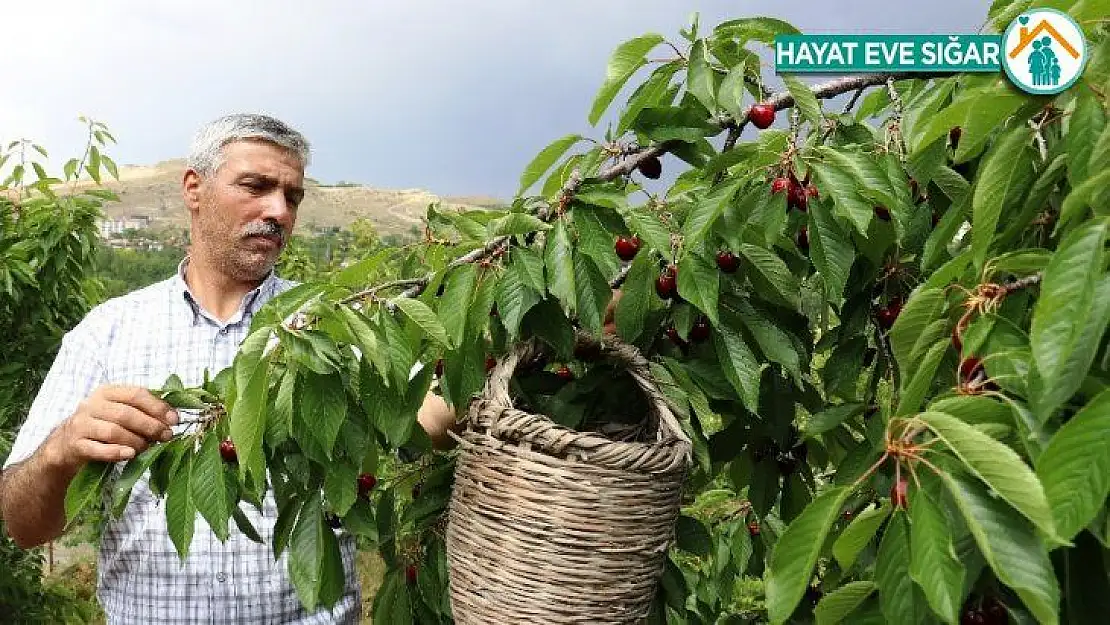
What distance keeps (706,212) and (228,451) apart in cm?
81

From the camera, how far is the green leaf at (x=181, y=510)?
1.39 meters

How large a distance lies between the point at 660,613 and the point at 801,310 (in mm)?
600

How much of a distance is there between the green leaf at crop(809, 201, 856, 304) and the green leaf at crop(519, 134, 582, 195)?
41 centimetres

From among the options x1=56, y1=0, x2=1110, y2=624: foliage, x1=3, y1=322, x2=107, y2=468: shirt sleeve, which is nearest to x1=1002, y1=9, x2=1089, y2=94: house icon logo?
x1=56, y1=0, x2=1110, y2=624: foliage

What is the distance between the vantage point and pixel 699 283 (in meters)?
1.45

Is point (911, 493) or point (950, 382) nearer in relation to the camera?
point (911, 493)

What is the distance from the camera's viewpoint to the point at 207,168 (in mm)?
2590

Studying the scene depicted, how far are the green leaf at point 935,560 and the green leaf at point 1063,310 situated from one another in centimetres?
12

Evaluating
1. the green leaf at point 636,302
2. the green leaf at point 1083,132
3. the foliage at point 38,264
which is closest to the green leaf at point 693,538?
the green leaf at point 636,302

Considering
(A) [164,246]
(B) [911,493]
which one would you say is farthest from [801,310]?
(A) [164,246]

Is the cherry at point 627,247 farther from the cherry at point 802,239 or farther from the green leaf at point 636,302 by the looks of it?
the cherry at point 802,239

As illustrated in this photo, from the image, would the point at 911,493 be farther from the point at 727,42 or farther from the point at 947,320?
the point at 727,42

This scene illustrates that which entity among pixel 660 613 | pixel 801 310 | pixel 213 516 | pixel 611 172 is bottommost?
pixel 660 613

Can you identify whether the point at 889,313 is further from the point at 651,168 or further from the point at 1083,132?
the point at 1083,132
